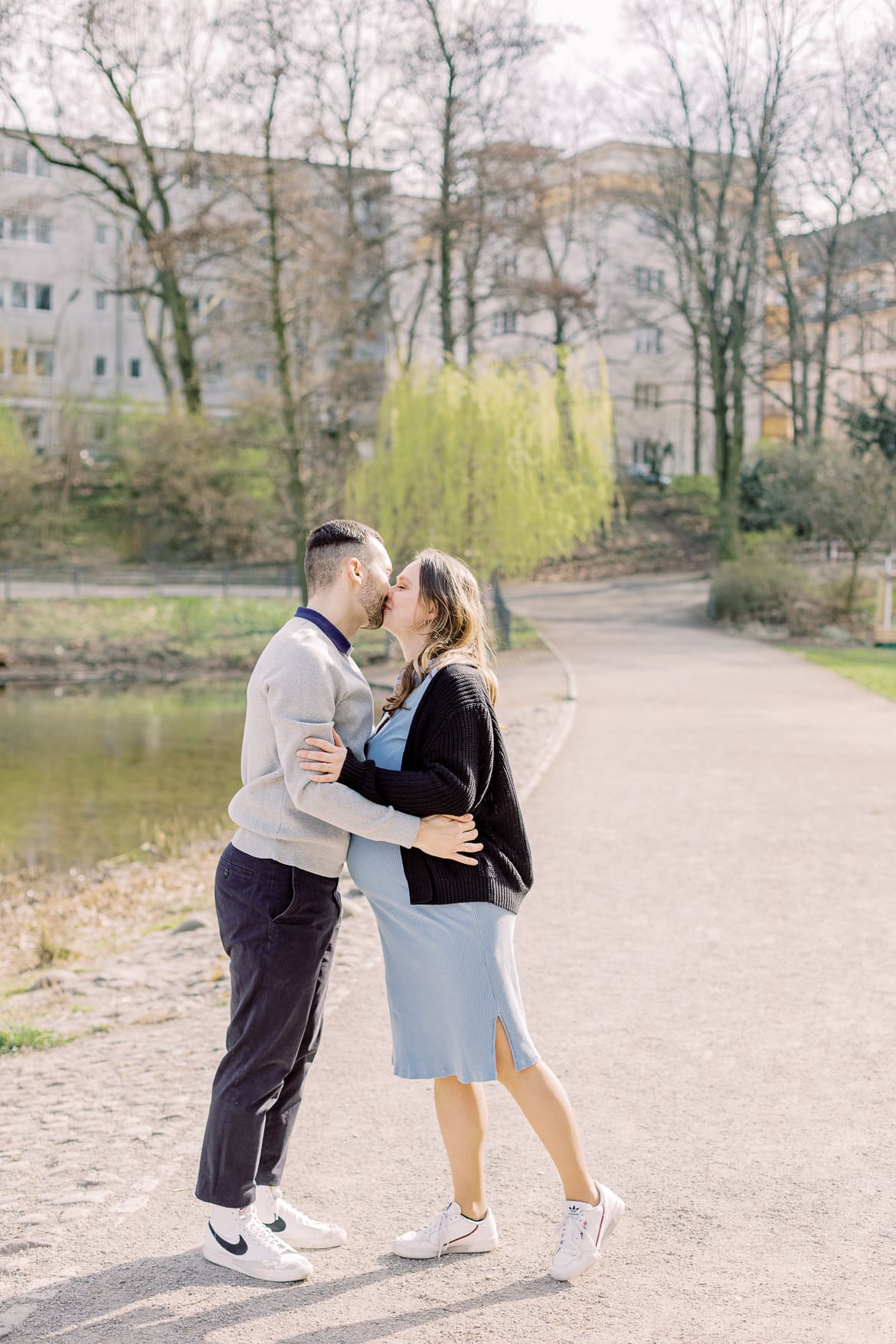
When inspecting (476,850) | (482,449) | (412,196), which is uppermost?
(412,196)

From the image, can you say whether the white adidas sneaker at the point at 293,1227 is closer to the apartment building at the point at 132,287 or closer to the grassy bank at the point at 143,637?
the grassy bank at the point at 143,637

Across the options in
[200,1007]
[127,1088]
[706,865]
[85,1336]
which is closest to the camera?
[85,1336]

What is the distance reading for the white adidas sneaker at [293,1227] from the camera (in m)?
3.65

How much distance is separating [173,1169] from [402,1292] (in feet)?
3.70

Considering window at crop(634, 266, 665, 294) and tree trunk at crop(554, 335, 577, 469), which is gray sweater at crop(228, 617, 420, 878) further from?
window at crop(634, 266, 665, 294)

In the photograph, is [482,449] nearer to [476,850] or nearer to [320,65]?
[320,65]

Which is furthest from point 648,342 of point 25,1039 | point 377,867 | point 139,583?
point 377,867

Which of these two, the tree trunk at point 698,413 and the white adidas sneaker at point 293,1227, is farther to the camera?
the tree trunk at point 698,413

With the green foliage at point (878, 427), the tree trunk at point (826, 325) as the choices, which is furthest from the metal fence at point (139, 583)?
the tree trunk at point (826, 325)

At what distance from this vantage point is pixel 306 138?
30609 millimetres

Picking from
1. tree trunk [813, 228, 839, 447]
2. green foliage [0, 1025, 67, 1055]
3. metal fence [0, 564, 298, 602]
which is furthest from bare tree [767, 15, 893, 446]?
green foliage [0, 1025, 67, 1055]

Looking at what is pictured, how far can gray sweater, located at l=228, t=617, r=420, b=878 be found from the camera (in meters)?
3.39

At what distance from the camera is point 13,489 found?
38.5 meters

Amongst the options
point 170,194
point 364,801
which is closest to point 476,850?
point 364,801
